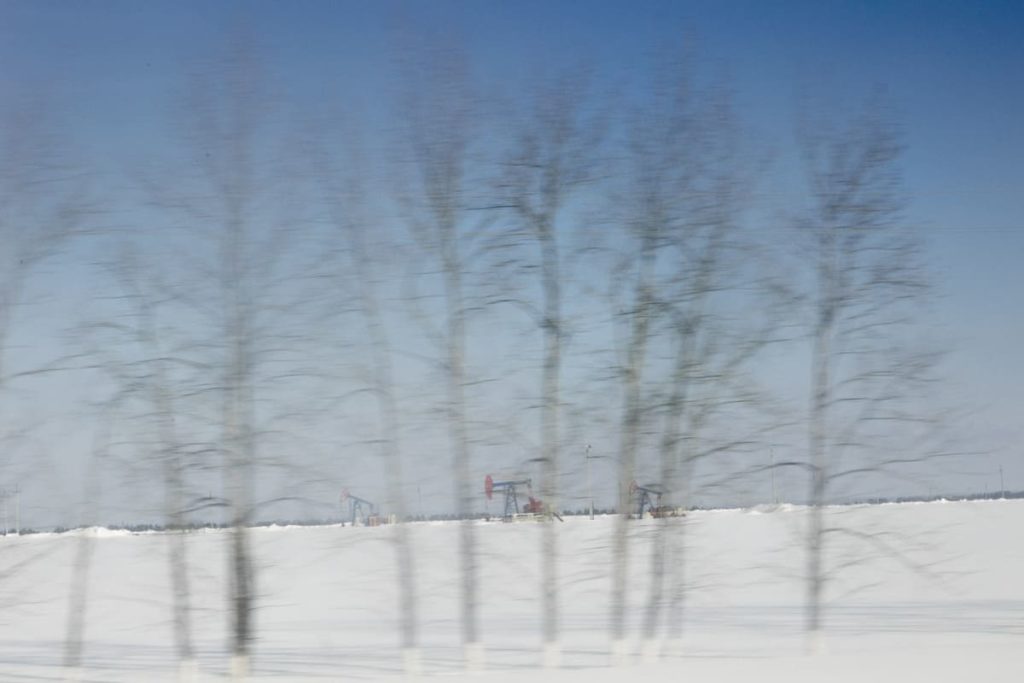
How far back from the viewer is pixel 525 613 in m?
33.0

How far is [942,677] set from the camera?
13.7 metres

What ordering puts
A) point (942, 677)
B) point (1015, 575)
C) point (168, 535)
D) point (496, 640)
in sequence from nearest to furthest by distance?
point (942, 677)
point (168, 535)
point (496, 640)
point (1015, 575)

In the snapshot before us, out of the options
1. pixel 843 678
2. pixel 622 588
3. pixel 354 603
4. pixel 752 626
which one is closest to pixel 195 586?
pixel 622 588

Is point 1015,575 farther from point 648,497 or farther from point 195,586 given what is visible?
point 195,586

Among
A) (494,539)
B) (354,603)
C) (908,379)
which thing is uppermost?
(908,379)

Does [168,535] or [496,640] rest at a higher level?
[168,535]

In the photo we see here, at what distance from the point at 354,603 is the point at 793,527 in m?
22.1

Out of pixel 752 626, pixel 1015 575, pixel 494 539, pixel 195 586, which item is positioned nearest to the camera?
pixel 195 586

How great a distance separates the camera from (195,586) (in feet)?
52.6

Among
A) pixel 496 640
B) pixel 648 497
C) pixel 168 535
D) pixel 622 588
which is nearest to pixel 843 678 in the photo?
pixel 622 588

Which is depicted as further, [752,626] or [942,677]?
[752,626]

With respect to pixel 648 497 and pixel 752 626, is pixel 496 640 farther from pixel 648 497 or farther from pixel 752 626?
pixel 648 497

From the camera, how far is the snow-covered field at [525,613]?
599 inches

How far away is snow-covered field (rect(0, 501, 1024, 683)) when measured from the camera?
15.2 metres
